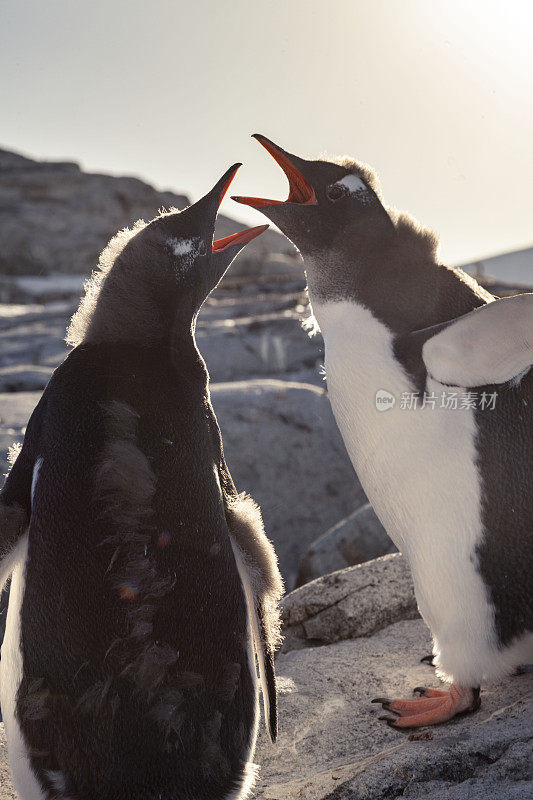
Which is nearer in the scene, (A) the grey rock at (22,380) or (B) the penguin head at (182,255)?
(B) the penguin head at (182,255)

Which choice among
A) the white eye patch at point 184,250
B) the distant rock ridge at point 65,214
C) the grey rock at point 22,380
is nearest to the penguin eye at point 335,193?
the white eye patch at point 184,250

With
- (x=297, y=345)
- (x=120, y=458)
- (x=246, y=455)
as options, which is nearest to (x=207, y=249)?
(x=120, y=458)

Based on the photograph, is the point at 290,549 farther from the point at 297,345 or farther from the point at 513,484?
the point at 297,345

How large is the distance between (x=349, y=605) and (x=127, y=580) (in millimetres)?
1598

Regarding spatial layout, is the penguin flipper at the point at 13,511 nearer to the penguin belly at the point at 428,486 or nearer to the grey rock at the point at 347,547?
the penguin belly at the point at 428,486

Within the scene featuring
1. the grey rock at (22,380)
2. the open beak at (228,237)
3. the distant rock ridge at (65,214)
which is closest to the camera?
the open beak at (228,237)

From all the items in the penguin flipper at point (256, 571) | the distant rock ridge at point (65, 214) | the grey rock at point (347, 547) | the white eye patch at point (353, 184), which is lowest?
the grey rock at point (347, 547)

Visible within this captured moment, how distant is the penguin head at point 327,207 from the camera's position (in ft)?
7.74

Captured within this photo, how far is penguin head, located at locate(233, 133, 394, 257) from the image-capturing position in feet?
7.74

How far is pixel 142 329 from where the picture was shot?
170 centimetres

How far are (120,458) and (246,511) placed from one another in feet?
1.33

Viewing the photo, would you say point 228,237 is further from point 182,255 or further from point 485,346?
point 485,346

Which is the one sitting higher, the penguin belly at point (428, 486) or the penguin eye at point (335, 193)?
the penguin eye at point (335, 193)

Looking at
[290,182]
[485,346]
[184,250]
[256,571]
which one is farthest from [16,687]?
[290,182]
